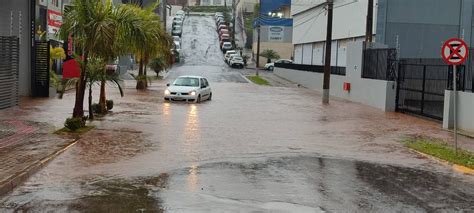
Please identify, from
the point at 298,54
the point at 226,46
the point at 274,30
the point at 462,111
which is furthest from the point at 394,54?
the point at 226,46

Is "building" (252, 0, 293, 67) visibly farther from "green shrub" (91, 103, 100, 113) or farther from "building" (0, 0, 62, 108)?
"green shrub" (91, 103, 100, 113)

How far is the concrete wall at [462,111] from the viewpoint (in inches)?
755

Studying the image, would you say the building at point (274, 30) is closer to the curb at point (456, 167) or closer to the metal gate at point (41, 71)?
the metal gate at point (41, 71)

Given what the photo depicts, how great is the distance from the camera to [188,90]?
1142 inches

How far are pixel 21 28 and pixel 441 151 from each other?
18471 millimetres

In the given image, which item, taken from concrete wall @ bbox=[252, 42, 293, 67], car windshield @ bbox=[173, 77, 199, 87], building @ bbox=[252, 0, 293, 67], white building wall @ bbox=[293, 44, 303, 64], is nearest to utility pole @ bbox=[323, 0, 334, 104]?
car windshield @ bbox=[173, 77, 199, 87]

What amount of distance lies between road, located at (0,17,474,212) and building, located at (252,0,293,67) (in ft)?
227

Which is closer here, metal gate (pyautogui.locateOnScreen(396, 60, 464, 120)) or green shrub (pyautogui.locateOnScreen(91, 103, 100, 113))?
green shrub (pyautogui.locateOnScreen(91, 103, 100, 113))

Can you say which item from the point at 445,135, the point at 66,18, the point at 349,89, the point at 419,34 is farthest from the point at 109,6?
the point at 419,34

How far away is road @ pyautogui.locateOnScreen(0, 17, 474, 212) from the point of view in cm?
866

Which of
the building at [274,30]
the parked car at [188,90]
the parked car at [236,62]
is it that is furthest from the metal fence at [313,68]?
the building at [274,30]

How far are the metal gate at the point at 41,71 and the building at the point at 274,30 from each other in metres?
61.8

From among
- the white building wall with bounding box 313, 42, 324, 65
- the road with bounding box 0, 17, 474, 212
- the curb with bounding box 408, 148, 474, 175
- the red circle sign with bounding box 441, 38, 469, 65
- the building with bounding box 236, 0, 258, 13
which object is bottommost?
the curb with bounding box 408, 148, 474, 175

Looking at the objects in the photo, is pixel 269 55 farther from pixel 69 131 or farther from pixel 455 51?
pixel 455 51
